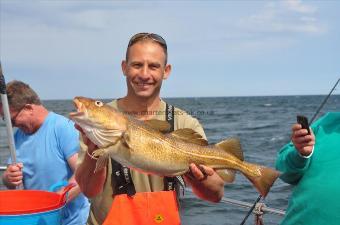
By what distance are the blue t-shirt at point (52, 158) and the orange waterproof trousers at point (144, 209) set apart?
1.48 m

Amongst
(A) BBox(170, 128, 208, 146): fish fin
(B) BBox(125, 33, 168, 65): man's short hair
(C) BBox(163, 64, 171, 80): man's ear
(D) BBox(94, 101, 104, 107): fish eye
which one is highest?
(B) BBox(125, 33, 168, 65): man's short hair

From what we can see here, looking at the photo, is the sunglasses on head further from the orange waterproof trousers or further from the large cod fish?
the orange waterproof trousers

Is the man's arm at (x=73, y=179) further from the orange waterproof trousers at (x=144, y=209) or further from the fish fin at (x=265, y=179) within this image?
the fish fin at (x=265, y=179)

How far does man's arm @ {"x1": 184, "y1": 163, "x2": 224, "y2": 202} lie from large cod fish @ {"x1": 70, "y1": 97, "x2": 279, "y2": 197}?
5 centimetres

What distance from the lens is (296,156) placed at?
346 cm

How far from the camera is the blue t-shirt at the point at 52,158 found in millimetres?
4887

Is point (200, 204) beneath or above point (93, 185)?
beneath

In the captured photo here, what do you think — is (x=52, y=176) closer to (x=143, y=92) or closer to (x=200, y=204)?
(x=143, y=92)

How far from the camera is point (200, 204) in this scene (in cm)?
1423

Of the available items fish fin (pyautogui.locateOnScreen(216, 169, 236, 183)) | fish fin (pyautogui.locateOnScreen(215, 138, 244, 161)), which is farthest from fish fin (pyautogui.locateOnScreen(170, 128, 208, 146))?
fish fin (pyautogui.locateOnScreen(216, 169, 236, 183))

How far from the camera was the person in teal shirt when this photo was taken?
3336 millimetres

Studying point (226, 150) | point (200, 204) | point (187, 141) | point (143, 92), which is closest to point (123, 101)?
point (143, 92)

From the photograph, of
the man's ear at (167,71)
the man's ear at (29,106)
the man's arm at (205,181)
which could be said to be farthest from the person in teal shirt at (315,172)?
the man's ear at (29,106)

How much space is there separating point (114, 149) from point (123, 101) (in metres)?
0.70
